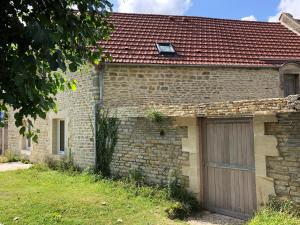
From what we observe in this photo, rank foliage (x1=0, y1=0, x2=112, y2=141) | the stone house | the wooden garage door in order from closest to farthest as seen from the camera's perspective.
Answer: foliage (x1=0, y1=0, x2=112, y2=141) < the stone house < the wooden garage door

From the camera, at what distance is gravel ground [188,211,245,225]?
706cm

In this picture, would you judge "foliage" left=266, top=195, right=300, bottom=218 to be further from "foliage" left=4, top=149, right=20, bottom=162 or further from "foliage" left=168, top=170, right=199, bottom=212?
"foliage" left=4, top=149, right=20, bottom=162

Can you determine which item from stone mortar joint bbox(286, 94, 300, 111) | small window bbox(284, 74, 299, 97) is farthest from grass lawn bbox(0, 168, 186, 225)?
small window bbox(284, 74, 299, 97)

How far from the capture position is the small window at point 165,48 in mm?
13230

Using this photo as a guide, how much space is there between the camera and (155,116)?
8844mm

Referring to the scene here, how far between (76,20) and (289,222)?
4.30 metres

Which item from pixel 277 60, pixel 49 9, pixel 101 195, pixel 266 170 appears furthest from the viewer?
pixel 277 60

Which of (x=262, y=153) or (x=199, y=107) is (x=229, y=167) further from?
(x=199, y=107)

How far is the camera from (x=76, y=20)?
155 inches

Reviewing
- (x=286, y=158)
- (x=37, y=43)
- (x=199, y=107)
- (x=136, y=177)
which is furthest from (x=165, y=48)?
(x=37, y=43)

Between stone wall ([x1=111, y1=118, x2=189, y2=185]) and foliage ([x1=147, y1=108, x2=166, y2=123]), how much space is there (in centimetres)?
12

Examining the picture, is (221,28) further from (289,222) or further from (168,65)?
(289,222)

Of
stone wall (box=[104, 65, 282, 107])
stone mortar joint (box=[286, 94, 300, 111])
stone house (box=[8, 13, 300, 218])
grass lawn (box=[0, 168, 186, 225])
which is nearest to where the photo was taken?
stone mortar joint (box=[286, 94, 300, 111])

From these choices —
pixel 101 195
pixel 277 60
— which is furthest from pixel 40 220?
pixel 277 60
